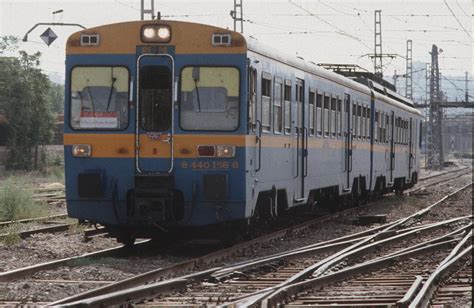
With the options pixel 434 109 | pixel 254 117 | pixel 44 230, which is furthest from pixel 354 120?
pixel 434 109

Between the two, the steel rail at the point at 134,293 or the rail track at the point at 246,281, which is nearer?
the steel rail at the point at 134,293

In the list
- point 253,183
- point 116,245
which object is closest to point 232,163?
point 253,183

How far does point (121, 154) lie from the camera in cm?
1338

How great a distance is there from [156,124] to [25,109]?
41.4 metres

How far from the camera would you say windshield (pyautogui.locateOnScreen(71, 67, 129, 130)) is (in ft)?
44.1

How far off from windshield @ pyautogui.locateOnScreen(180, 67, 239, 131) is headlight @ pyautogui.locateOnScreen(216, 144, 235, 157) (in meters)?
0.24

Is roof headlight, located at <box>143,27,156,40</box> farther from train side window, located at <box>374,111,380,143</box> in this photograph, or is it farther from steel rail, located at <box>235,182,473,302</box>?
train side window, located at <box>374,111,380,143</box>

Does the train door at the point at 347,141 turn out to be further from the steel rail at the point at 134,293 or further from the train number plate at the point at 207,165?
the steel rail at the point at 134,293

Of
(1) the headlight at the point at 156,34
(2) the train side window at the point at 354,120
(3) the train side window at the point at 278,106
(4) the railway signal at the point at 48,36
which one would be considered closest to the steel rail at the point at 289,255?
(3) the train side window at the point at 278,106

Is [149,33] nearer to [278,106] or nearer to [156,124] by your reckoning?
[156,124]

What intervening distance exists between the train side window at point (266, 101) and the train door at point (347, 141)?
21.6 ft

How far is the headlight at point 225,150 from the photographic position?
43.1 ft

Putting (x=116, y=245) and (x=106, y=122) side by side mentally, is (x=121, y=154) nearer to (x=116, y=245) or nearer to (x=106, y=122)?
(x=106, y=122)

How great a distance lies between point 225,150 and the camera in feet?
43.2
